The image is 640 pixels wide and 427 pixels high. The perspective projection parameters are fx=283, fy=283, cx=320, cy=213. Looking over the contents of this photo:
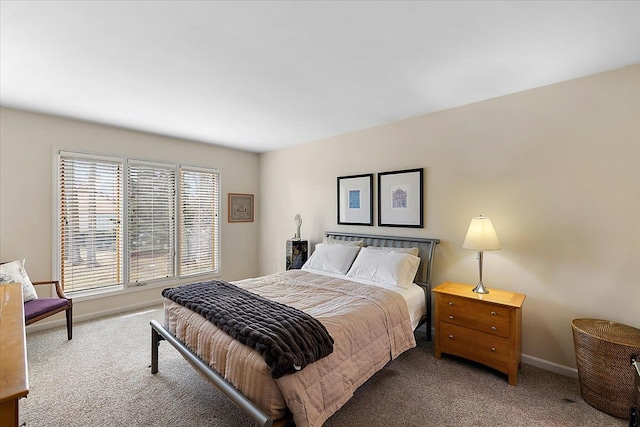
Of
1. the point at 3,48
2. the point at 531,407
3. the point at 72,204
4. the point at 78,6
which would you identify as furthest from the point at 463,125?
the point at 72,204

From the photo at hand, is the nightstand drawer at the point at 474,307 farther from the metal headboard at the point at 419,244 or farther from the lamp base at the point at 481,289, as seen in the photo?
the metal headboard at the point at 419,244

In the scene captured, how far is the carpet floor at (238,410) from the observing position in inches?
76.2

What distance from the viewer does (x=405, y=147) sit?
11.5 feet

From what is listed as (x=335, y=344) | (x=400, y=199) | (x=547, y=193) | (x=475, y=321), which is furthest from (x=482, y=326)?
(x=400, y=199)

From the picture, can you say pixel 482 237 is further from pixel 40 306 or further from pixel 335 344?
pixel 40 306

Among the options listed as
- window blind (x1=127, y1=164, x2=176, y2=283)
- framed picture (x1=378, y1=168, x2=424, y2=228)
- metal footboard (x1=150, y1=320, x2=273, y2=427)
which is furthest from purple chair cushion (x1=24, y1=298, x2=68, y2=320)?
framed picture (x1=378, y1=168, x2=424, y2=228)

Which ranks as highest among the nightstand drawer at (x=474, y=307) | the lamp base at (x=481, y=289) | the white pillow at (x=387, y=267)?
the white pillow at (x=387, y=267)

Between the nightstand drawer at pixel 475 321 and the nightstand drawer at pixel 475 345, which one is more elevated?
the nightstand drawer at pixel 475 321

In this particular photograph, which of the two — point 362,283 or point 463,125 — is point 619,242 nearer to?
point 463,125

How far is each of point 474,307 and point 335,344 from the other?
1424mm

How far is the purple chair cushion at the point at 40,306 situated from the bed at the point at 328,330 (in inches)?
49.2

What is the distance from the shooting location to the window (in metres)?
3.60

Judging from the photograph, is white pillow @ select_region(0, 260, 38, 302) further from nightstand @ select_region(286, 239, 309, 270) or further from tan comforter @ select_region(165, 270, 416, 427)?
nightstand @ select_region(286, 239, 309, 270)

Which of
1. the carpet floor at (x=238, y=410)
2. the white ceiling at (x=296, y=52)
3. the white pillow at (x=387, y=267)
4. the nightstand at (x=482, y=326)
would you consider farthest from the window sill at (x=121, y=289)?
the nightstand at (x=482, y=326)
